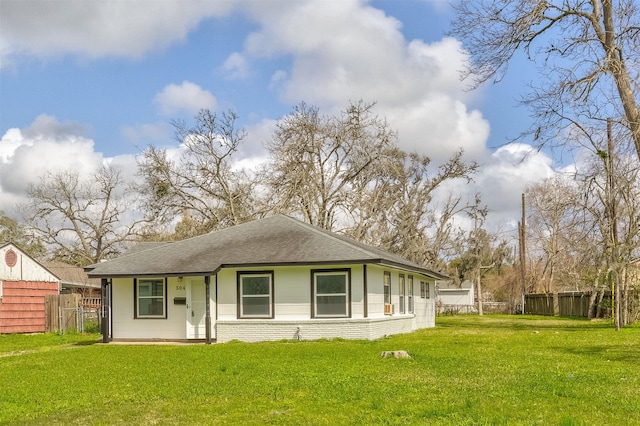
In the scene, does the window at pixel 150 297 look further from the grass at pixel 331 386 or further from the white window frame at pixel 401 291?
the white window frame at pixel 401 291

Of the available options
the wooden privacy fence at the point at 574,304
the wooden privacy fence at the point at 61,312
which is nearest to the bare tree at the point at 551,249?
the wooden privacy fence at the point at 574,304

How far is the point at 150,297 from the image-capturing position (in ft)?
79.7

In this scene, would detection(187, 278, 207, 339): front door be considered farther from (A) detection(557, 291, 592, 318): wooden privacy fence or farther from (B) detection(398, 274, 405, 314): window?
(A) detection(557, 291, 592, 318): wooden privacy fence

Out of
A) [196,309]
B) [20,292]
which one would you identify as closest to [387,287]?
[196,309]

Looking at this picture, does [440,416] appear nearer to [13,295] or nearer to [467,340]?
[467,340]

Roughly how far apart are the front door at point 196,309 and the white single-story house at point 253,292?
0.03 metres

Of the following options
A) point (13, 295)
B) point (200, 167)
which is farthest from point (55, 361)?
point (200, 167)

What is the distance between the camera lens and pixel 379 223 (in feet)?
150

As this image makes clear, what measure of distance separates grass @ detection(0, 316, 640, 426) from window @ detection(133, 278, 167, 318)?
466 centimetres

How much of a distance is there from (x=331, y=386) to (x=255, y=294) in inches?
478

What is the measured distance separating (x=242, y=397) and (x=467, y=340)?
40.9 ft

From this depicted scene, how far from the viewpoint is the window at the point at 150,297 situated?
24.1 meters

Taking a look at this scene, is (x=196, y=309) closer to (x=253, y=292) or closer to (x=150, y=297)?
(x=150, y=297)

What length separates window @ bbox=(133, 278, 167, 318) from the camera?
24141 mm
